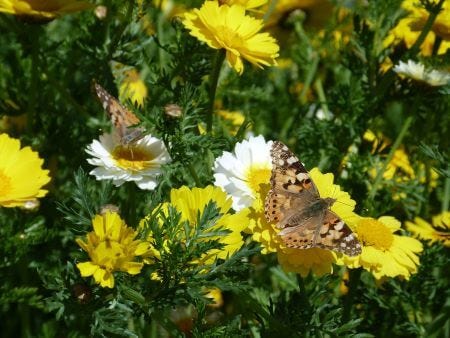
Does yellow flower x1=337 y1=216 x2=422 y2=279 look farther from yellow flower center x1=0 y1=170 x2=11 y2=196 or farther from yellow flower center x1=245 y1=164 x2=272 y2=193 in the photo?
yellow flower center x1=0 y1=170 x2=11 y2=196

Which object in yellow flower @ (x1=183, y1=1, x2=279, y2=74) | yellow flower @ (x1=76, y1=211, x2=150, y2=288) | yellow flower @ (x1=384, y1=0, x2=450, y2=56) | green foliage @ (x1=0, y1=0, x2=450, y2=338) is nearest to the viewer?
yellow flower @ (x1=76, y1=211, x2=150, y2=288)

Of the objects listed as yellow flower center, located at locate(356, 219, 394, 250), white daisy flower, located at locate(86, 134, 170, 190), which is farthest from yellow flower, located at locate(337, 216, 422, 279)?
white daisy flower, located at locate(86, 134, 170, 190)

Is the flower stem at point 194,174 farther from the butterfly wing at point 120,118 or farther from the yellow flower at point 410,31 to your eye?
the yellow flower at point 410,31

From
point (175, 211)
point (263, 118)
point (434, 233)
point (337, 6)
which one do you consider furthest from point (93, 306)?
point (337, 6)

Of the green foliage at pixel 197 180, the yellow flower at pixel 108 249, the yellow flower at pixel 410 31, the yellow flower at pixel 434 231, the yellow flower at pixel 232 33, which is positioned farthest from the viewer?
the yellow flower at pixel 410 31

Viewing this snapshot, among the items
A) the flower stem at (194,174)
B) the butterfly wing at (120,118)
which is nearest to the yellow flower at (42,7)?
the butterfly wing at (120,118)

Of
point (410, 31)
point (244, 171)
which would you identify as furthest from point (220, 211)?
point (410, 31)
